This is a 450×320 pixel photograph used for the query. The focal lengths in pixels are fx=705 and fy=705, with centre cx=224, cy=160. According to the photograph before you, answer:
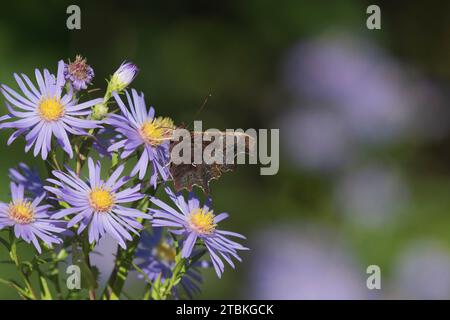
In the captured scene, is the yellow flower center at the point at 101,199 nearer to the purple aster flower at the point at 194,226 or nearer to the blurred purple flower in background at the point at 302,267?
the purple aster flower at the point at 194,226

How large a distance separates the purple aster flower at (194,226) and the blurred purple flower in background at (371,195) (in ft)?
6.91

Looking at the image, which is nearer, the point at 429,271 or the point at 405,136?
the point at 429,271

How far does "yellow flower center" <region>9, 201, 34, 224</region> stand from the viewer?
1173 mm

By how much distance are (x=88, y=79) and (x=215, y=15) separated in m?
2.99

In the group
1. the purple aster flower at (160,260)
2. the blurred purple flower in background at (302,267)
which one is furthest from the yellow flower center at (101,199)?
the blurred purple flower in background at (302,267)

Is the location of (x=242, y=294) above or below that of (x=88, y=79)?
below

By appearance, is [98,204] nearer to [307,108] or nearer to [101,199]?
[101,199]

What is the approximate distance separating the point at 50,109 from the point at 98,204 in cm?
18

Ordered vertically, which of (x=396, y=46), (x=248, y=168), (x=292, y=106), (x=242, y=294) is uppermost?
(x=396, y=46)

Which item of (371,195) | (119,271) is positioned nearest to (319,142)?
(371,195)

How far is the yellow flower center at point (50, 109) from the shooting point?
1182 millimetres

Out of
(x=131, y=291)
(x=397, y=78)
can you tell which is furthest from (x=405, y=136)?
(x=131, y=291)
